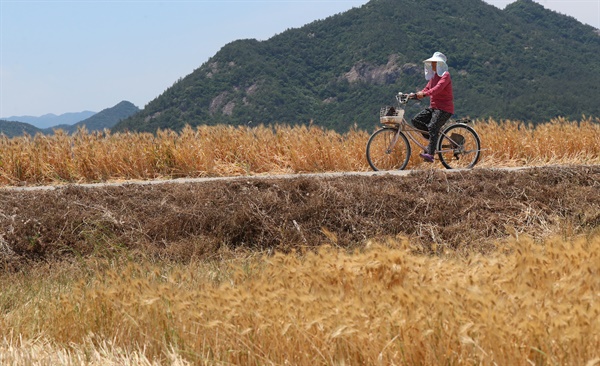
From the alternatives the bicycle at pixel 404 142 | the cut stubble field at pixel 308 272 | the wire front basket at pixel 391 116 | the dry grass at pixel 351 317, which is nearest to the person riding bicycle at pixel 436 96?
the bicycle at pixel 404 142

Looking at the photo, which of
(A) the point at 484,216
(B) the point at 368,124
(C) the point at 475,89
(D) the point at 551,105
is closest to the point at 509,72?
(C) the point at 475,89

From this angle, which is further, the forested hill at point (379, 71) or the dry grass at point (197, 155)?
the forested hill at point (379, 71)

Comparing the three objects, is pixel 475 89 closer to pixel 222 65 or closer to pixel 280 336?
pixel 222 65

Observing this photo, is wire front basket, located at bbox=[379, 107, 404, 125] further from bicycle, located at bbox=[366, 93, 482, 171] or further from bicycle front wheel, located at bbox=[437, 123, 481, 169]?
bicycle front wheel, located at bbox=[437, 123, 481, 169]

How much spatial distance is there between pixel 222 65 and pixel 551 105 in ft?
157

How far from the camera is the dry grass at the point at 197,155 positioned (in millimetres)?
11883

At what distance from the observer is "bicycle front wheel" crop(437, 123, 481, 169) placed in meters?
11.2

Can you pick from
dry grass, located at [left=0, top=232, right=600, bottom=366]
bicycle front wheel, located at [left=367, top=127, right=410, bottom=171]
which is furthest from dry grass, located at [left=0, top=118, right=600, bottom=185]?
dry grass, located at [left=0, top=232, right=600, bottom=366]

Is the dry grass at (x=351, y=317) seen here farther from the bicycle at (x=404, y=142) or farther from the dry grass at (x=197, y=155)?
the dry grass at (x=197, y=155)

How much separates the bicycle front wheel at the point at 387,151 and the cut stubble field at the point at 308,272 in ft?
7.14

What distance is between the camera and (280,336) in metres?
3.16

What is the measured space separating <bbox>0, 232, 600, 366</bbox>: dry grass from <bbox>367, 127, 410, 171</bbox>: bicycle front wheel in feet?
23.0

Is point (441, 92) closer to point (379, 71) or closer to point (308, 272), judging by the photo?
point (308, 272)

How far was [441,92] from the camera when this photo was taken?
1075 cm
